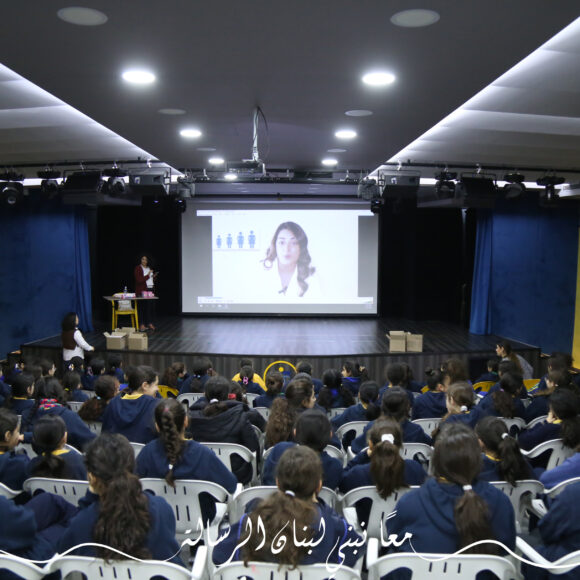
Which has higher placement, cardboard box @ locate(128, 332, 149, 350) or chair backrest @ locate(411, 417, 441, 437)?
chair backrest @ locate(411, 417, 441, 437)

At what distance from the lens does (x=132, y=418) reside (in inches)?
150

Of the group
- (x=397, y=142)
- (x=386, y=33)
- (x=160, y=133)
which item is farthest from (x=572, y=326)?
(x=386, y=33)

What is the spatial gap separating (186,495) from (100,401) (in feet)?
5.57

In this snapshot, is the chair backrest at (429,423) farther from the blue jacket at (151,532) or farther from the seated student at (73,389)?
the seated student at (73,389)

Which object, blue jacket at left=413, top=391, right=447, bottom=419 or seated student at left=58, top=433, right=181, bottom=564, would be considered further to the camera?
blue jacket at left=413, top=391, right=447, bottom=419

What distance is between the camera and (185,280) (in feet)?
41.0

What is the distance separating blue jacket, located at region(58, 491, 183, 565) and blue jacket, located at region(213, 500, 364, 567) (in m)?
0.18

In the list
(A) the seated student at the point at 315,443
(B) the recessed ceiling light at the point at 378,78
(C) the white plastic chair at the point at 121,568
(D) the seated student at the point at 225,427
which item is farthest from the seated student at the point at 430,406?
(C) the white plastic chair at the point at 121,568

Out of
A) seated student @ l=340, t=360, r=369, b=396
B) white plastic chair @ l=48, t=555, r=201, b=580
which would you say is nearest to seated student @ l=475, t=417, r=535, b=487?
white plastic chair @ l=48, t=555, r=201, b=580

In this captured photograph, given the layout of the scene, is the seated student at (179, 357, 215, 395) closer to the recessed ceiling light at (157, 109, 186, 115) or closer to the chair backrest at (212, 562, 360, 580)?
the recessed ceiling light at (157, 109, 186, 115)

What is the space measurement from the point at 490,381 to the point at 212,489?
4.27 meters

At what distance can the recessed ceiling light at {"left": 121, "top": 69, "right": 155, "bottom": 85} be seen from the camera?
390cm

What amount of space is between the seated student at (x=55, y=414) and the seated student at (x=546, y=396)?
329cm

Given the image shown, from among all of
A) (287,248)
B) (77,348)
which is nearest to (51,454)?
(77,348)
